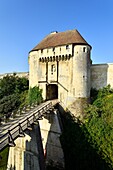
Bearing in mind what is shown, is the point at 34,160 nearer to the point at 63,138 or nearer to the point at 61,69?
the point at 63,138

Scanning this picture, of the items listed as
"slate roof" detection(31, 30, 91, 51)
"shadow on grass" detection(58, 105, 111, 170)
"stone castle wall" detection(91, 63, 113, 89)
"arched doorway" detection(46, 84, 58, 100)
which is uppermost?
"slate roof" detection(31, 30, 91, 51)

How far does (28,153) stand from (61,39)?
14.9 metres

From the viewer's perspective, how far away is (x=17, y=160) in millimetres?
16641

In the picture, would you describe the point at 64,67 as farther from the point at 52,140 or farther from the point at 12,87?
the point at 12,87

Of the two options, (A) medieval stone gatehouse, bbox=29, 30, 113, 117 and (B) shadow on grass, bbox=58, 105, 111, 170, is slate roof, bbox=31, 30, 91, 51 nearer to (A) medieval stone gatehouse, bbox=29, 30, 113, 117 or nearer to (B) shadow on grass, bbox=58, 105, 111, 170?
(A) medieval stone gatehouse, bbox=29, 30, 113, 117

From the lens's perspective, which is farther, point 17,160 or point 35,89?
point 35,89

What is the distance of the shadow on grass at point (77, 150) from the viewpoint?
18.1 metres

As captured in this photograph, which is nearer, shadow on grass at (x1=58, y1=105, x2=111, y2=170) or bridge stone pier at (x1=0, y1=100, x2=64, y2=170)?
bridge stone pier at (x1=0, y1=100, x2=64, y2=170)

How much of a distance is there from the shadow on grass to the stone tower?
2344 mm

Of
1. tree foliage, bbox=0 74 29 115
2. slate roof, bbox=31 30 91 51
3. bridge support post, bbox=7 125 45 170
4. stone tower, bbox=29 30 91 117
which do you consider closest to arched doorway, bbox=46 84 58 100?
stone tower, bbox=29 30 91 117

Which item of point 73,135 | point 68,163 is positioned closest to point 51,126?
point 73,135

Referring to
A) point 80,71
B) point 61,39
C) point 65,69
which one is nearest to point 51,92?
point 65,69

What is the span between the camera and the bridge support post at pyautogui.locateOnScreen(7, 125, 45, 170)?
15.2 meters

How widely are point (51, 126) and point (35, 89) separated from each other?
18.4 feet
